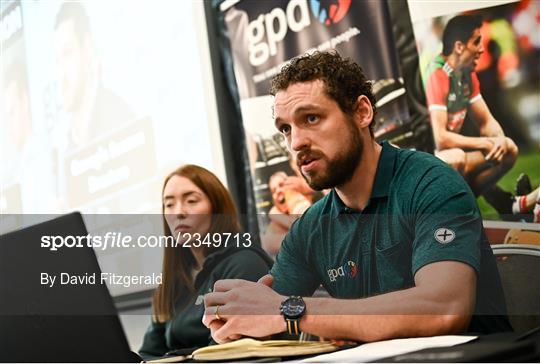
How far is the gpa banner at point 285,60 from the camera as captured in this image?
1.61 m

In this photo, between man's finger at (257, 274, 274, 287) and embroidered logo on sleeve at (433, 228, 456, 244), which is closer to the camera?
embroidered logo on sleeve at (433, 228, 456, 244)

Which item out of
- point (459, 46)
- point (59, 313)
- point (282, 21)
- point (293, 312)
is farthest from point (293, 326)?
point (282, 21)

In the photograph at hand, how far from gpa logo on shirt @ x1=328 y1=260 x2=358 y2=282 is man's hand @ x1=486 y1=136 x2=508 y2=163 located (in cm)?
49

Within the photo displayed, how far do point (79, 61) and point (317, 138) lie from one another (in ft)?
3.04

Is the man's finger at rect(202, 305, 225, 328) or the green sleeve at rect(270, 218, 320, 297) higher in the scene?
the green sleeve at rect(270, 218, 320, 297)

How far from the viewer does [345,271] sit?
126cm

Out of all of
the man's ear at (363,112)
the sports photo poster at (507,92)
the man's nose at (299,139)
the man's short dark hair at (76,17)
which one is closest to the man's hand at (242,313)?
the man's nose at (299,139)

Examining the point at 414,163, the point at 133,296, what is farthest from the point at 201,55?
the point at 414,163

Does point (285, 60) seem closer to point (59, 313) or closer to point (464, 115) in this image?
point (464, 115)

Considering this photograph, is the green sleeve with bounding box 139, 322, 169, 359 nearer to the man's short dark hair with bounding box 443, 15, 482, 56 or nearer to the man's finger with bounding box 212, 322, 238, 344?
the man's finger with bounding box 212, 322, 238, 344

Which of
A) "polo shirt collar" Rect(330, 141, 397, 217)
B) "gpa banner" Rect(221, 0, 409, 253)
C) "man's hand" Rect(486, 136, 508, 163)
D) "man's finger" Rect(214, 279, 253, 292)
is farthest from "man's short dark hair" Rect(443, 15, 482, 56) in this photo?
"man's finger" Rect(214, 279, 253, 292)

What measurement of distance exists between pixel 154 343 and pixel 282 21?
3.21 ft

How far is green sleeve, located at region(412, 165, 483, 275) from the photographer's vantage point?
1038mm

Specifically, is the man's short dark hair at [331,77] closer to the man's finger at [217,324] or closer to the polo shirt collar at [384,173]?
the polo shirt collar at [384,173]
